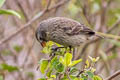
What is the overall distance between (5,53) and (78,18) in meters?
1.48

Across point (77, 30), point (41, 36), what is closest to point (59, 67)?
point (41, 36)

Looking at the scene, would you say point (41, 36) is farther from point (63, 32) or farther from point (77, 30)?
point (77, 30)

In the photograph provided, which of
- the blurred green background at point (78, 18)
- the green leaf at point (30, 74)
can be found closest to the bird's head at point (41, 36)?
the blurred green background at point (78, 18)

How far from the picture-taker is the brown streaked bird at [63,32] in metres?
3.26

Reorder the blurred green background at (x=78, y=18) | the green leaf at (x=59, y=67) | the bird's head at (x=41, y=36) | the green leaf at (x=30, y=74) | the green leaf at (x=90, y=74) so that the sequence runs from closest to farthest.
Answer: the green leaf at (x=90, y=74) → the green leaf at (x=59, y=67) → the bird's head at (x=41, y=36) → the blurred green background at (x=78, y=18) → the green leaf at (x=30, y=74)

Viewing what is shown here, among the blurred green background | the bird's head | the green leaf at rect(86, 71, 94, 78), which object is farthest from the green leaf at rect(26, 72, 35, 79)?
the green leaf at rect(86, 71, 94, 78)

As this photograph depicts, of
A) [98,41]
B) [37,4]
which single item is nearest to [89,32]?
[98,41]

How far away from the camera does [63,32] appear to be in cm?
337

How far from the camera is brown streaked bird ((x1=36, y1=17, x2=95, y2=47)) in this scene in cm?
326

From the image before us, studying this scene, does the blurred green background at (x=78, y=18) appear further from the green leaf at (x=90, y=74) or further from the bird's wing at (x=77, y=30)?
the green leaf at (x=90, y=74)

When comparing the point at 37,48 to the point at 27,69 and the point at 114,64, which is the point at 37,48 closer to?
the point at 27,69

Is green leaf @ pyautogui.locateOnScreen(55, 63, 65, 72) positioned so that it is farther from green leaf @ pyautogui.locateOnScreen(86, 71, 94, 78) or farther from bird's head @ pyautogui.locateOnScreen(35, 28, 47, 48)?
bird's head @ pyautogui.locateOnScreen(35, 28, 47, 48)

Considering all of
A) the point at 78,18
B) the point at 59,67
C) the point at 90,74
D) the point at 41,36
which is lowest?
the point at 90,74

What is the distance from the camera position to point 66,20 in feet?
11.2
